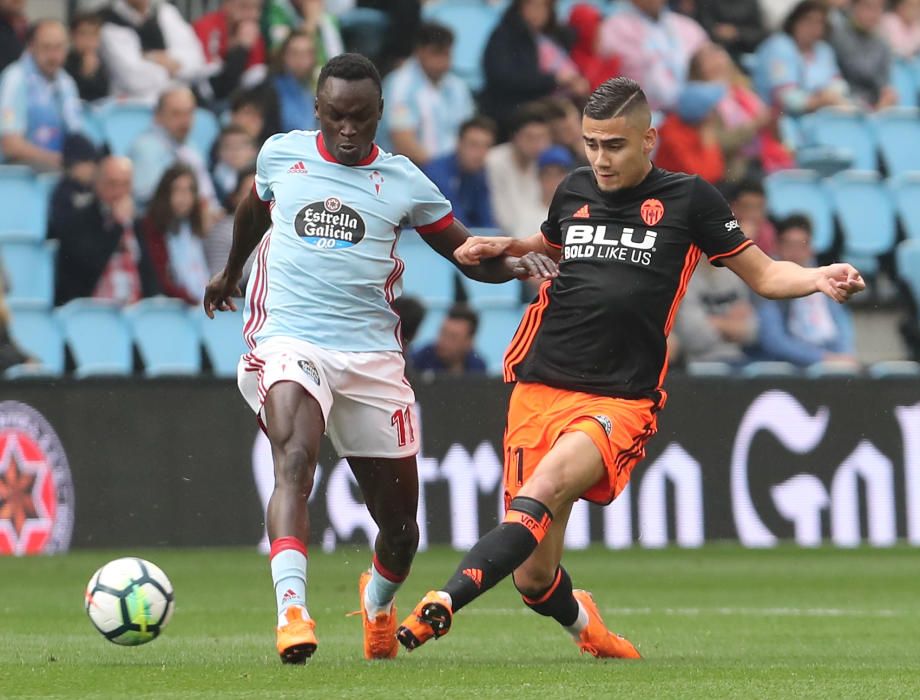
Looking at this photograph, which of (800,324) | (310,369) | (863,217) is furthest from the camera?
(863,217)

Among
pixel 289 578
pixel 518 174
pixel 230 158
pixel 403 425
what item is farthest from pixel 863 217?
pixel 289 578

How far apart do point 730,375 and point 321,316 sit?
7.03 m

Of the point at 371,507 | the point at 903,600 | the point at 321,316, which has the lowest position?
the point at 903,600

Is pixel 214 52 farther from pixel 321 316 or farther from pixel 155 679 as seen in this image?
pixel 155 679

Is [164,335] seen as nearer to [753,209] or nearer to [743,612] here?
[753,209]

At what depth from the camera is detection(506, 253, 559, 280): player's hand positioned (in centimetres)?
692

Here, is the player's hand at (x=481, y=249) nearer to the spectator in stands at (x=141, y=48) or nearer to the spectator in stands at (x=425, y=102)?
the spectator in stands at (x=425, y=102)

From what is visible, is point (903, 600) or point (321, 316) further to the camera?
point (903, 600)

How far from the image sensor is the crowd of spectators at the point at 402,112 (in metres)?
14.5

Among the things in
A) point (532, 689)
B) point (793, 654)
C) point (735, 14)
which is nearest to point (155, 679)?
point (532, 689)

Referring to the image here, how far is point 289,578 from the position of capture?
6.49 meters

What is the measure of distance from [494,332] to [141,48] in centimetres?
389

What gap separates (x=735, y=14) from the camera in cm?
1897

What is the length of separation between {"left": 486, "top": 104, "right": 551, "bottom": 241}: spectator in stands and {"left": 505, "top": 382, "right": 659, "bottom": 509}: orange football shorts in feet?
27.0
